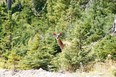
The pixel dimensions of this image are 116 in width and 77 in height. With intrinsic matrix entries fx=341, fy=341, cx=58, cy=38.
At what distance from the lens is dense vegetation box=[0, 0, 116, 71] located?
13.4 metres

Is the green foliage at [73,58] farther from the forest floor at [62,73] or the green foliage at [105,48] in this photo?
the forest floor at [62,73]

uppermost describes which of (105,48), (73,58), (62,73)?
(105,48)

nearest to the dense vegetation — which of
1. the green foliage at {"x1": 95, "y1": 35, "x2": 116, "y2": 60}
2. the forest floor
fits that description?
the green foliage at {"x1": 95, "y1": 35, "x2": 116, "y2": 60}

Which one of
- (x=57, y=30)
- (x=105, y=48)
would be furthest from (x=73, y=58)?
(x=57, y=30)

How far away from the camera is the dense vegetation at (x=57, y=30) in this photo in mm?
13445

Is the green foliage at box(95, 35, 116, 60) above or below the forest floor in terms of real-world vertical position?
above

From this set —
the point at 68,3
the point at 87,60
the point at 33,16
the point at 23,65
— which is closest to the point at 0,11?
the point at 33,16

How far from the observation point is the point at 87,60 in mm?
13445

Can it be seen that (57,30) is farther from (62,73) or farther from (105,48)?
(62,73)

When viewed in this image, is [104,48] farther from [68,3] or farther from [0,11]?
[0,11]

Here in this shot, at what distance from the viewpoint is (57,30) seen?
23.6 metres

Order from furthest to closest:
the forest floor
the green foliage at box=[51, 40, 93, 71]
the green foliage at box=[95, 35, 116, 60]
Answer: the green foliage at box=[95, 35, 116, 60] → the green foliage at box=[51, 40, 93, 71] → the forest floor

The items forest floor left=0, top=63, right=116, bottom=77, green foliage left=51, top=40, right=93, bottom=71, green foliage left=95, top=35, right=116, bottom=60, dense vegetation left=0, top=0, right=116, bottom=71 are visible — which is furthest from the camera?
dense vegetation left=0, top=0, right=116, bottom=71

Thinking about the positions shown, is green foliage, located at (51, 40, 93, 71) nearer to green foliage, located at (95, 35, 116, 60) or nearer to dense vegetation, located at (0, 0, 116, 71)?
dense vegetation, located at (0, 0, 116, 71)
